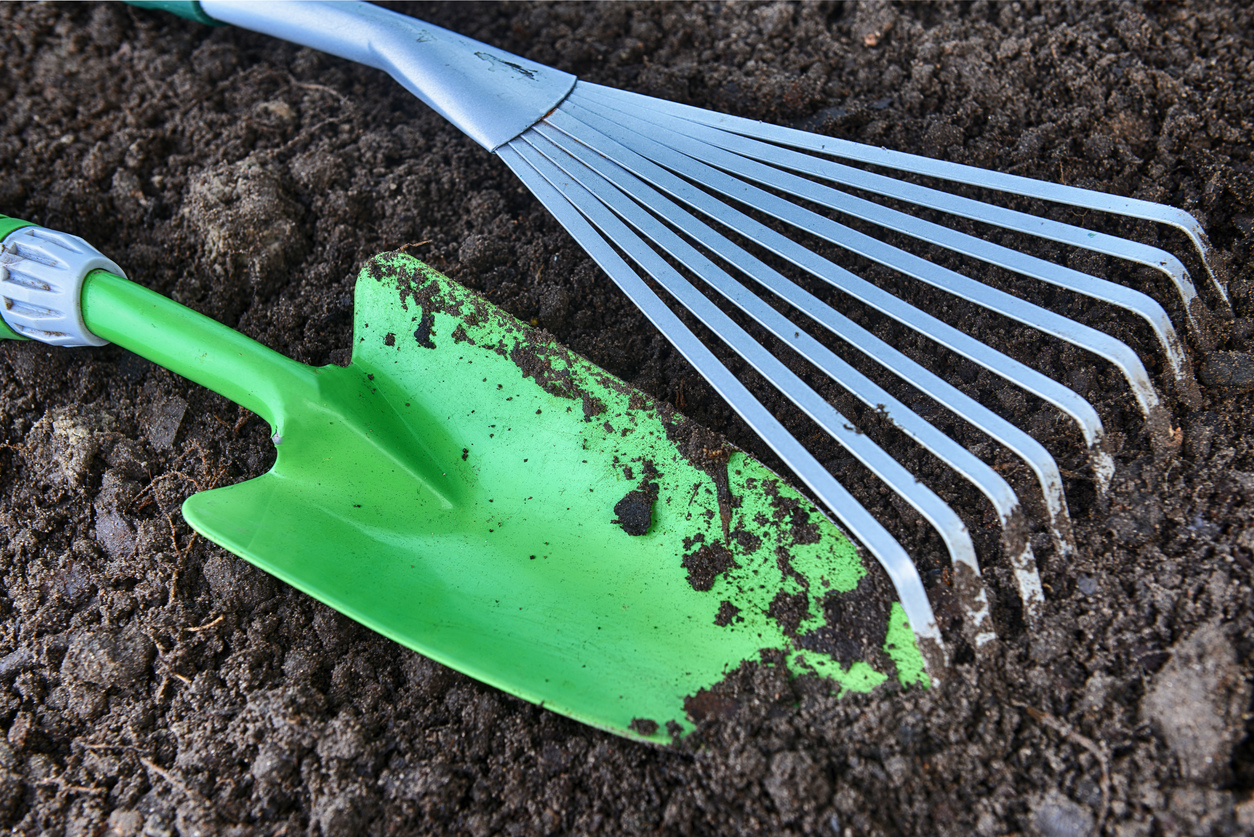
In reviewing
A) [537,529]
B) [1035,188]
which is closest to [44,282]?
[537,529]

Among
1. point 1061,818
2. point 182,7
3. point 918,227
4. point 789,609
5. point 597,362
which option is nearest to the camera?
point 1061,818

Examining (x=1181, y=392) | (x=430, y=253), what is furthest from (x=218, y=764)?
(x=1181, y=392)

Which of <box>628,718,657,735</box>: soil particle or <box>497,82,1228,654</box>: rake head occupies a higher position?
<box>497,82,1228,654</box>: rake head

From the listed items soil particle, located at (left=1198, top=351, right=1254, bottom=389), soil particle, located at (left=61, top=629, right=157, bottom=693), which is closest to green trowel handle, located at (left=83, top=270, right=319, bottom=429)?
soil particle, located at (left=61, top=629, right=157, bottom=693)

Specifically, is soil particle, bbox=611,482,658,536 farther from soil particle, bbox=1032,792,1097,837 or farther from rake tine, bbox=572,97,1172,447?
soil particle, bbox=1032,792,1097,837

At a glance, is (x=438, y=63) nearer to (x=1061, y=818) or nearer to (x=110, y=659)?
(x=110, y=659)

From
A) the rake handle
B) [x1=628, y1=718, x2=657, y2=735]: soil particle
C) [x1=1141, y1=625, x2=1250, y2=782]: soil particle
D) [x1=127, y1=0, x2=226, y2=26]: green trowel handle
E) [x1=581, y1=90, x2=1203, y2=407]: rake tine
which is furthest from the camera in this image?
[x1=127, y1=0, x2=226, y2=26]: green trowel handle
